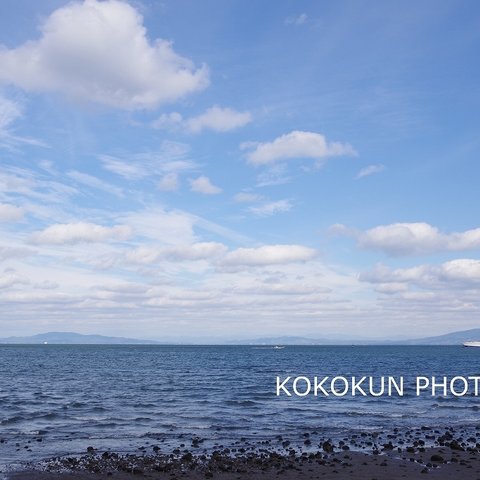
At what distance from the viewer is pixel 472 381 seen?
273ft

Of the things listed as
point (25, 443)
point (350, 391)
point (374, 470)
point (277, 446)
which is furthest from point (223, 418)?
point (350, 391)

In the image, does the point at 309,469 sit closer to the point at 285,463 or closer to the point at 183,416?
the point at 285,463

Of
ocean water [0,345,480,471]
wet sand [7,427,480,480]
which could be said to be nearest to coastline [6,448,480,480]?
wet sand [7,427,480,480]

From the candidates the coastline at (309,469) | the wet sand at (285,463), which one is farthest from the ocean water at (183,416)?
the coastline at (309,469)

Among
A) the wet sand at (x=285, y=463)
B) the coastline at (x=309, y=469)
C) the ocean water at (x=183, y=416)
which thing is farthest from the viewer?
the ocean water at (x=183, y=416)

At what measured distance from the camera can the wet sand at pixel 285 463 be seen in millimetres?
25625

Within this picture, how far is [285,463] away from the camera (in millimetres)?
27875

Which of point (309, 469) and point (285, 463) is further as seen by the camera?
point (285, 463)

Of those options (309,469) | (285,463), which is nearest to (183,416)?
(285,463)

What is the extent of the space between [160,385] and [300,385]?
18.6 m

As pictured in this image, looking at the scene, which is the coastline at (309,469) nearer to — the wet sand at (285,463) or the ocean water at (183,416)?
the wet sand at (285,463)

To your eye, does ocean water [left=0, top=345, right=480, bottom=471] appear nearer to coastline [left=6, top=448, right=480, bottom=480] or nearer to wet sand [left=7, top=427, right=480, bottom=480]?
wet sand [left=7, top=427, right=480, bottom=480]

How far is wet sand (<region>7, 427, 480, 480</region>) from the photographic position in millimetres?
25625

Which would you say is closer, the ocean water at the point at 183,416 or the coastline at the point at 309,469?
the coastline at the point at 309,469
